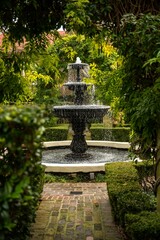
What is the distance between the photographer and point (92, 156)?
941cm

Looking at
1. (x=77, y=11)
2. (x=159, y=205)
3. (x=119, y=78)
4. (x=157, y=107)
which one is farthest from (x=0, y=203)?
(x=119, y=78)

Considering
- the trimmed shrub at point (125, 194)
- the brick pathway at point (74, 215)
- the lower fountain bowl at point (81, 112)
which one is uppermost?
the lower fountain bowl at point (81, 112)

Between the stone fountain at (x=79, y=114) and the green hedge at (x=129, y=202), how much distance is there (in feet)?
8.01

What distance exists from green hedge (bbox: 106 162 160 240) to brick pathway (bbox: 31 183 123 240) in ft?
1.38

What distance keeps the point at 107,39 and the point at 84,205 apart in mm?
3031

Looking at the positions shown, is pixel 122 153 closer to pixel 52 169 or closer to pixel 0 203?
pixel 52 169

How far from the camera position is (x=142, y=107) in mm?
3332

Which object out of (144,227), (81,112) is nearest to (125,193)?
(144,227)

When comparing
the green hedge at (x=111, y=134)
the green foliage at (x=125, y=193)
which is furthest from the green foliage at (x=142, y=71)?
the green hedge at (x=111, y=134)

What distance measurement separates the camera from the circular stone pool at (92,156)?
8.85 meters

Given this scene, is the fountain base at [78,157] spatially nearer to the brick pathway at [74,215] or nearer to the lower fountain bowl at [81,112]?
the lower fountain bowl at [81,112]

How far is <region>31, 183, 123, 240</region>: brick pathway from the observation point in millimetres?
4254

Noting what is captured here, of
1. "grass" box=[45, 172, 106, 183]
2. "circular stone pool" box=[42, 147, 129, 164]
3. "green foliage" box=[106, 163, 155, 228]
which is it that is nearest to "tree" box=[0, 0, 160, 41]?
"green foliage" box=[106, 163, 155, 228]

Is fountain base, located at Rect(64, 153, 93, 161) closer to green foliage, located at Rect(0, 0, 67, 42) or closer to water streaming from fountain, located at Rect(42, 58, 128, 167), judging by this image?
water streaming from fountain, located at Rect(42, 58, 128, 167)
